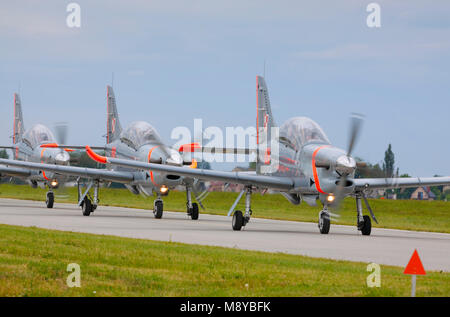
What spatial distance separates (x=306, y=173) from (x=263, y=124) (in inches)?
221

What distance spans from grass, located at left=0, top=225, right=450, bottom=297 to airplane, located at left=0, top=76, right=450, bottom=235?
25.4ft

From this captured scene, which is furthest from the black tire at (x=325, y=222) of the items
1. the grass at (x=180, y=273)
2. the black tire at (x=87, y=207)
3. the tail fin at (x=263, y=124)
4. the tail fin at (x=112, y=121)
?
the tail fin at (x=112, y=121)

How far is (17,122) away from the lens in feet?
169

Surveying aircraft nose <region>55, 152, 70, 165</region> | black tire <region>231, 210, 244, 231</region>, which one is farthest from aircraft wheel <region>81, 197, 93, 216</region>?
black tire <region>231, 210, 244, 231</region>

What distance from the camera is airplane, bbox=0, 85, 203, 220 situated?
30.7 metres

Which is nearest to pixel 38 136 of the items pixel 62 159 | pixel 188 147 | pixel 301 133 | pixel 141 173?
pixel 62 159

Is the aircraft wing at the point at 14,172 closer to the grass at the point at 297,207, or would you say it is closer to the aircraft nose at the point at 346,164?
the grass at the point at 297,207

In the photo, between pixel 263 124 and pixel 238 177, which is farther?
pixel 263 124

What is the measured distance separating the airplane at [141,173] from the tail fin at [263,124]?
139 inches

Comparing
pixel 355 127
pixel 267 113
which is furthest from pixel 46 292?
pixel 267 113

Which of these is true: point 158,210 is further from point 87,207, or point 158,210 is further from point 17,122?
point 17,122

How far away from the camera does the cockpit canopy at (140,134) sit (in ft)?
106

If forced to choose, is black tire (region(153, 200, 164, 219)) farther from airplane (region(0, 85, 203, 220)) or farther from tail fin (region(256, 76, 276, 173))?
tail fin (region(256, 76, 276, 173))

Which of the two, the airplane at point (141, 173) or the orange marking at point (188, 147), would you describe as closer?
the airplane at point (141, 173)
